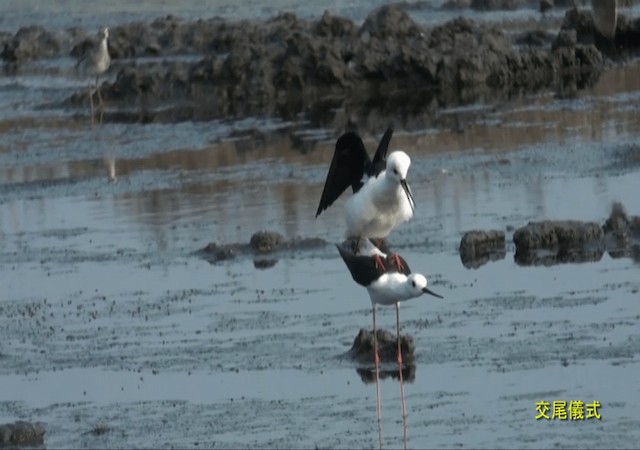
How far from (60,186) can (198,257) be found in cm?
357

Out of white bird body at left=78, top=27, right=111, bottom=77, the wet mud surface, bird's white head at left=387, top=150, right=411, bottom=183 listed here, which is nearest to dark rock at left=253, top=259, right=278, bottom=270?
the wet mud surface

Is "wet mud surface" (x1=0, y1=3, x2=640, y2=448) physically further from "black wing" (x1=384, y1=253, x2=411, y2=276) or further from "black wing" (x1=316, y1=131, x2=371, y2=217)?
"black wing" (x1=316, y1=131, x2=371, y2=217)

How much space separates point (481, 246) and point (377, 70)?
8058mm

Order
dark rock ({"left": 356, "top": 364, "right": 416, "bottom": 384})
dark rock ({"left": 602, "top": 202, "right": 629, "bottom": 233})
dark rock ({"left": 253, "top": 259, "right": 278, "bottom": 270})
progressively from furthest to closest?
dark rock ({"left": 253, "top": 259, "right": 278, "bottom": 270})
dark rock ({"left": 602, "top": 202, "right": 629, "bottom": 233})
dark rock ({"left": 356, "top": 364, "right": 416, "bottom": 384})

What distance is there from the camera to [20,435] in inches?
315

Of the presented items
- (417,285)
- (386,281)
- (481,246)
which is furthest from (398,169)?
(417,285)

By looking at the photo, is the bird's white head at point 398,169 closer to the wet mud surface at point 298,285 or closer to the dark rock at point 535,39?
the wet mud surface at point 298,285

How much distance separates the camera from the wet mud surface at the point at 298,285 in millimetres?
8203

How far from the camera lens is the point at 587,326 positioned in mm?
9312

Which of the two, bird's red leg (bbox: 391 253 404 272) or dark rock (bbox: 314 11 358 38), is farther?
dark rock (bbox: 314 11 358 38)

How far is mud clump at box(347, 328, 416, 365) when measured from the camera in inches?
357

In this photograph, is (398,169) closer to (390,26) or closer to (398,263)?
(398,263)

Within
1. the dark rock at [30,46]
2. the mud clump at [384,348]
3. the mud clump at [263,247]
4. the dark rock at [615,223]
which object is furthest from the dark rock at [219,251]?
the dark rock at [30,46]

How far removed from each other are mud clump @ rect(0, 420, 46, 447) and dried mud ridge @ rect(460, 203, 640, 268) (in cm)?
372
